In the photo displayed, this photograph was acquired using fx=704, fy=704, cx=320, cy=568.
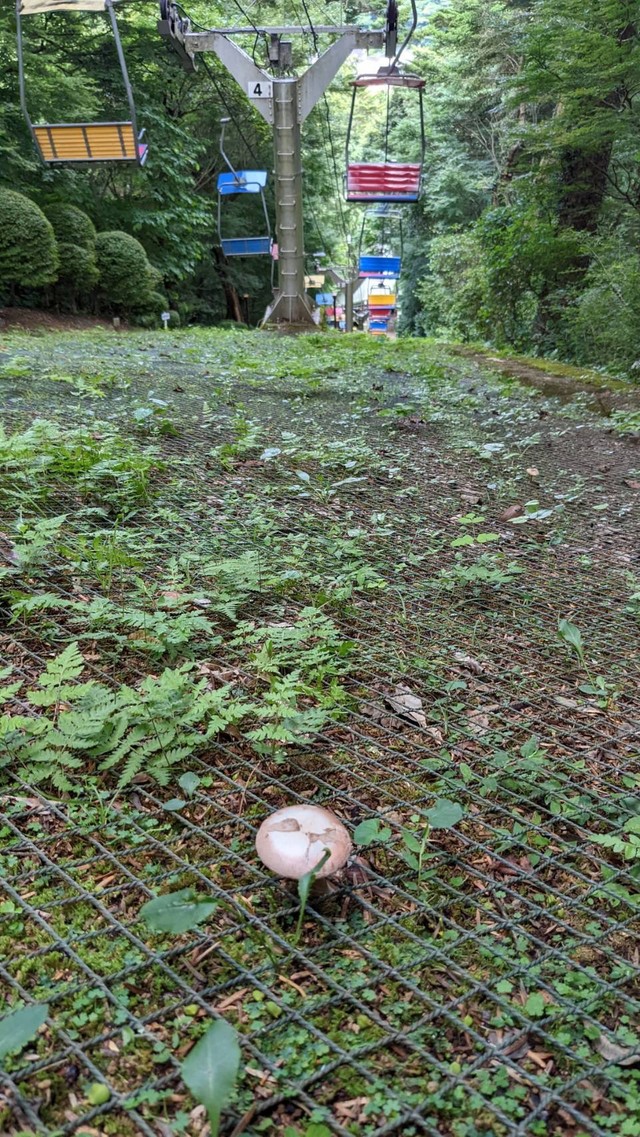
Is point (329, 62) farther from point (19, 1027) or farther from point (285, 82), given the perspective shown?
point (19, 1027)

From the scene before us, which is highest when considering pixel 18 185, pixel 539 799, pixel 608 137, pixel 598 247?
pixel 18 185

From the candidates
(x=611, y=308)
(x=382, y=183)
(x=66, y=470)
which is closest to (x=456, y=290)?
(x=382, y=183)

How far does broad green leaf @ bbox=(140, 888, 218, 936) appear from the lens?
3.05 feet

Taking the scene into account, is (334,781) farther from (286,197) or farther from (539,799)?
(286,197)

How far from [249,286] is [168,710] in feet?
67.0

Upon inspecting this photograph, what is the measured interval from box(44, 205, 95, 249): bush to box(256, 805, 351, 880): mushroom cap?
1249 cm

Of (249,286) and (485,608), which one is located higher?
(249,286)

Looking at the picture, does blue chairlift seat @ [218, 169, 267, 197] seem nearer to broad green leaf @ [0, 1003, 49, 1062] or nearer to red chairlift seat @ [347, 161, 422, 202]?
red chairlift seat @ [347, 161, 422, 202]

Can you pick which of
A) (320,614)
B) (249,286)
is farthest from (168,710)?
(249,286)

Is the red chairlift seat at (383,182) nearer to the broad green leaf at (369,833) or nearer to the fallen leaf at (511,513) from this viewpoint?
the fallen leaf at (511,513)

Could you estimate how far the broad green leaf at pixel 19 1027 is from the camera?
0.80m

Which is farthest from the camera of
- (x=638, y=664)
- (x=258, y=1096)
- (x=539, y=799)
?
(x=638, y=664)

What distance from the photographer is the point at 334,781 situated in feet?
4.59

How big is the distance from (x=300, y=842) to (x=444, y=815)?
0.83 ft
